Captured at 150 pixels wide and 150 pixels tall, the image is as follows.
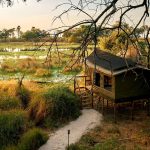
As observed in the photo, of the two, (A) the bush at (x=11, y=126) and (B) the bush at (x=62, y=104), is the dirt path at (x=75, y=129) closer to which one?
(B) the bush at (x=62, y=104)

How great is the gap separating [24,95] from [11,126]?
222 inches

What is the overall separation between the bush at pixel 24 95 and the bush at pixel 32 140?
521 centimetres

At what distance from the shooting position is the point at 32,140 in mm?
15031

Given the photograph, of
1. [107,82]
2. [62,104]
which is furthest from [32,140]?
[107,82]

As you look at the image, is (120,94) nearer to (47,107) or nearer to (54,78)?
(47,107)

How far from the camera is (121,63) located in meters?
19.9

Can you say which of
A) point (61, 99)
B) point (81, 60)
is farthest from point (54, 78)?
point (81, 60)

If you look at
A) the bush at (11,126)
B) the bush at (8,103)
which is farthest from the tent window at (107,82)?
the bush at (11,126)

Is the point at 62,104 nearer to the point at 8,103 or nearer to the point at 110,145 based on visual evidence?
the point at 8,103

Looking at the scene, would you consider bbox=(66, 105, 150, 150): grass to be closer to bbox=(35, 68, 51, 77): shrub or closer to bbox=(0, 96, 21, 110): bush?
bbox=(0, 96, 21, 110): bush

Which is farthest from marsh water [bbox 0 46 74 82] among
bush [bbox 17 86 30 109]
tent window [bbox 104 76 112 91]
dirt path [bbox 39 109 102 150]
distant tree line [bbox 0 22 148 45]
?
tent window [bbox 104 76 112 91]

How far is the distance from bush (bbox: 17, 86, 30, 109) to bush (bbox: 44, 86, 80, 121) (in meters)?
1.73

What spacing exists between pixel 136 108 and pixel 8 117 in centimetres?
916

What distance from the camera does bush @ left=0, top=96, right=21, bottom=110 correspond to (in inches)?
761
